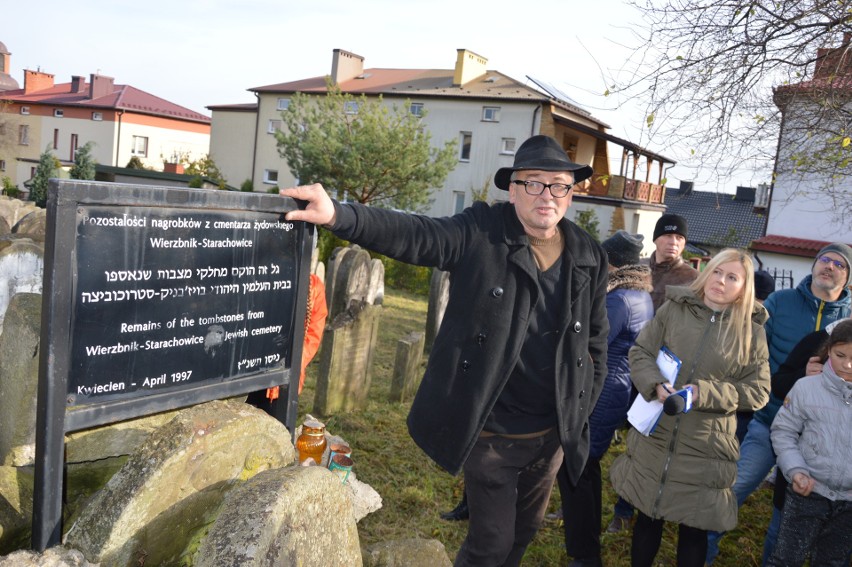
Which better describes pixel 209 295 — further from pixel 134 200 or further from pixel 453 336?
pixel 453 336

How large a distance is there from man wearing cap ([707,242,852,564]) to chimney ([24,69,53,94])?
2253 inches

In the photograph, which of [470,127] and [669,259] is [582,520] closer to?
[669,259]

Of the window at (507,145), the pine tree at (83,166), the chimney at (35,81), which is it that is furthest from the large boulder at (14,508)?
the chimney at (35,81)

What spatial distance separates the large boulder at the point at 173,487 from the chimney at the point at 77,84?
175ft

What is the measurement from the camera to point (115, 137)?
43.4m

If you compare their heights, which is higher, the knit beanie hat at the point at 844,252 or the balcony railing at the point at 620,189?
the balcony railing at the point at 620,189

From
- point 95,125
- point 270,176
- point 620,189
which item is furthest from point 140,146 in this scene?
point 620,189

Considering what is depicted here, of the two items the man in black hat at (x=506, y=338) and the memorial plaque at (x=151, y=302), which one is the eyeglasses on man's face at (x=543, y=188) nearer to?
the man in black hat at (x=506, y=338)

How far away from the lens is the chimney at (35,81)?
5009cm

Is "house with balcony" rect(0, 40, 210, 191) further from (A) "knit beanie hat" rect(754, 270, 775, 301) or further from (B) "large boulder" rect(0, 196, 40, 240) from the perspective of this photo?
(A) "knit beanie hat" rect(754, 270, 775, 301)

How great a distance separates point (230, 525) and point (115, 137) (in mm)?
46717

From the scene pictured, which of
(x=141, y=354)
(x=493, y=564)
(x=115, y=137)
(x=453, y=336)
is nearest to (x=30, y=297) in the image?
(x=141, y=354)

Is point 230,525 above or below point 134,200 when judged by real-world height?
below

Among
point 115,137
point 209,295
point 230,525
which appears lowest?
point 230,525
